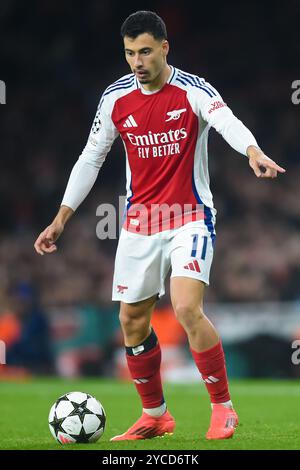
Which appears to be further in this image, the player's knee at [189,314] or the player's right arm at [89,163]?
the player's right arm at [89,163]

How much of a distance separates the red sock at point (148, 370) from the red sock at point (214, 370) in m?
0.38

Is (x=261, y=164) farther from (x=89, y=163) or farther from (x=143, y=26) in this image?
(x=89, y=163)

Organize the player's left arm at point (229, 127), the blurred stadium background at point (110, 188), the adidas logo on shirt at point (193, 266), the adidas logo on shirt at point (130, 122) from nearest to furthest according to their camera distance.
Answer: the player's left arm at point (229, 127) < the adidas logo on shirt at point (193, 266) < the adidas logo on shirt at point (130, 122) < the blurred stadium background at point (110, 188)

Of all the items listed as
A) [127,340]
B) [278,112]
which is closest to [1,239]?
[278,112]

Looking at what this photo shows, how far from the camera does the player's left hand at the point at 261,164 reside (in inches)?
194

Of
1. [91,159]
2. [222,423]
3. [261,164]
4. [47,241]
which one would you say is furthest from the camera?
[91,159]

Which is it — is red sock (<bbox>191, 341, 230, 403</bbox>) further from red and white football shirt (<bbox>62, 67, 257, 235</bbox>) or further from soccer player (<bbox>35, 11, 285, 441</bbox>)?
red and white football shirt (<bbox>62, 67, 257, 235</bbox>)

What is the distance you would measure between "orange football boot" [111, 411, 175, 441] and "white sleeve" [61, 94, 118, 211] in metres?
1.32

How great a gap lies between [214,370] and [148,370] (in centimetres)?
49

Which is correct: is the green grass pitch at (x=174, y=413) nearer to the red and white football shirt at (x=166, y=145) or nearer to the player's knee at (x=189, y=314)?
the player's knee at (x=189, y=314)

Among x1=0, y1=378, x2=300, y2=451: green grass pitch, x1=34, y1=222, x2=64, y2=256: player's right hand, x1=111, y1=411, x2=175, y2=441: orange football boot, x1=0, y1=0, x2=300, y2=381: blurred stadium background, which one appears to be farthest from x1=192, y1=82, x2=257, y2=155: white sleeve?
x1=0, y1=0, x2=300, y2=381: blurred stadium background

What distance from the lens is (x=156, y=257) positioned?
18.9 feet

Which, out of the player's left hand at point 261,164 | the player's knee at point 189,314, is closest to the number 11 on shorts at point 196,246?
the player's knee at point 189,314

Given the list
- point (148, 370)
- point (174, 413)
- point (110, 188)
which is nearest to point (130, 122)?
point (148, 370)
